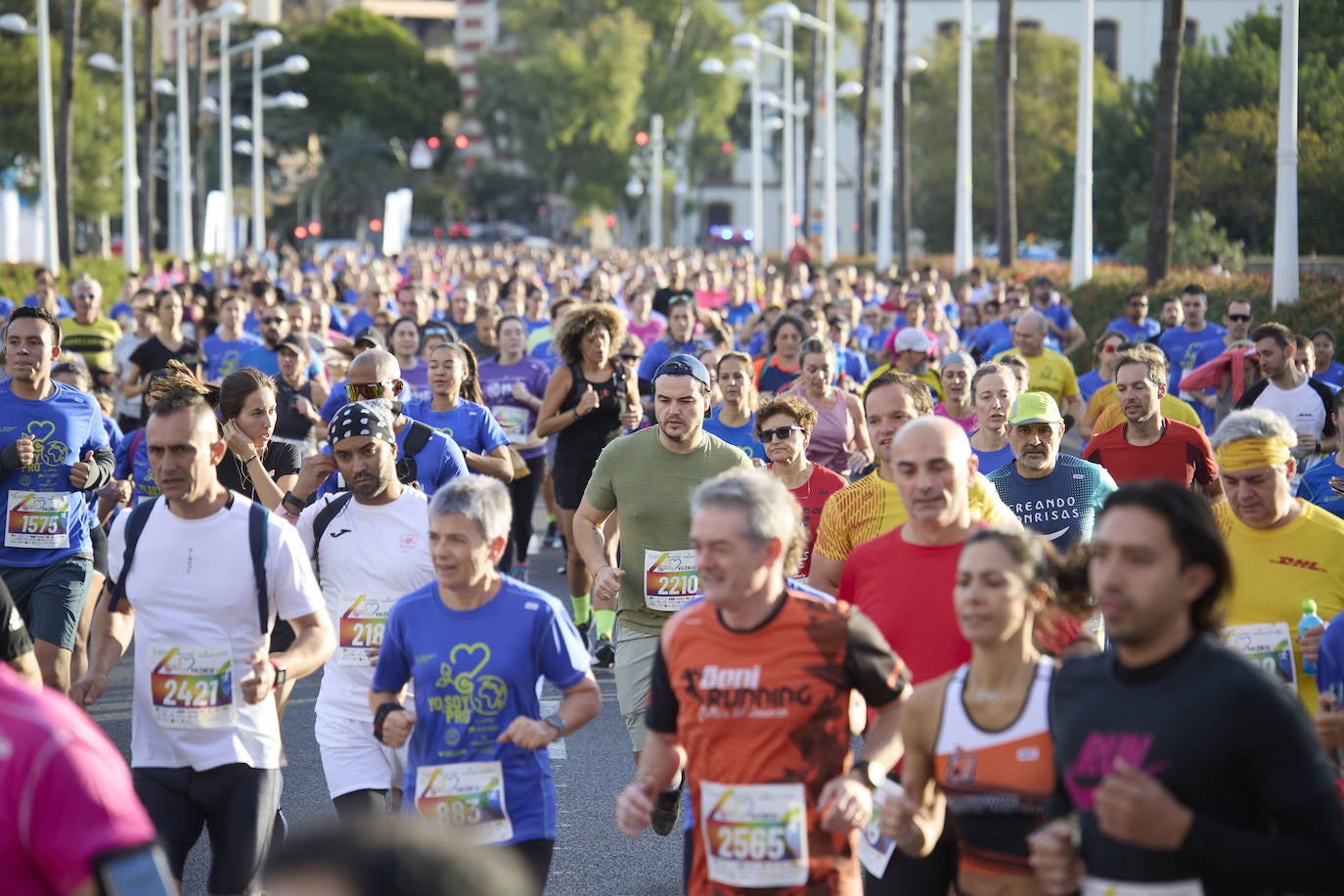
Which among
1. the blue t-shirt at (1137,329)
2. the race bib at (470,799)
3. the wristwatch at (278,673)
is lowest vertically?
the race bib at (470,799)

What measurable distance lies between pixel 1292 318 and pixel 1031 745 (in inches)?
584

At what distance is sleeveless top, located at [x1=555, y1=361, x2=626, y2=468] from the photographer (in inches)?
440

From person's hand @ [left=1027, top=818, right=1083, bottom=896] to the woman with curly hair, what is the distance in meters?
7.11

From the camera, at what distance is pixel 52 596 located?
7.78 meters

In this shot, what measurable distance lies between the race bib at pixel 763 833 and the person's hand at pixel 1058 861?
0.89m

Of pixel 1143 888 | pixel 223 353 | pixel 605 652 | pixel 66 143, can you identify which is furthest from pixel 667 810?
pixel 66 143

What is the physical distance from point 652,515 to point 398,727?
229 centimetres

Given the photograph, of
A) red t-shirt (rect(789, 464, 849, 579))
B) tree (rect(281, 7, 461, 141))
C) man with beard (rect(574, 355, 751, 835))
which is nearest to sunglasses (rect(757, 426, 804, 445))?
red t-shirt (rect(789, 464, 849, 579))

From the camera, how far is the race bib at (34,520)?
7828mm

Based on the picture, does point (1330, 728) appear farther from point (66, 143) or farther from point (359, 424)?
point (66, 143)

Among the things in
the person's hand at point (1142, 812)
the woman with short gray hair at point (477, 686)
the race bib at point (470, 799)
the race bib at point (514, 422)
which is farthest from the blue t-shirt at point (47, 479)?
the person's hand at point (1142, 812)

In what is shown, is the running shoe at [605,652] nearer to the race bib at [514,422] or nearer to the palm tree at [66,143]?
the race bib at [514,422]

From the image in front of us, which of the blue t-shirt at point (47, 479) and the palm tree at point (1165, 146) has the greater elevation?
the palm tree at point (1165, 146)

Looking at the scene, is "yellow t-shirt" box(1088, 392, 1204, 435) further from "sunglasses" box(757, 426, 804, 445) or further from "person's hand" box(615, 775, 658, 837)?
"person's hand" box(615, 775, 658, 837)
